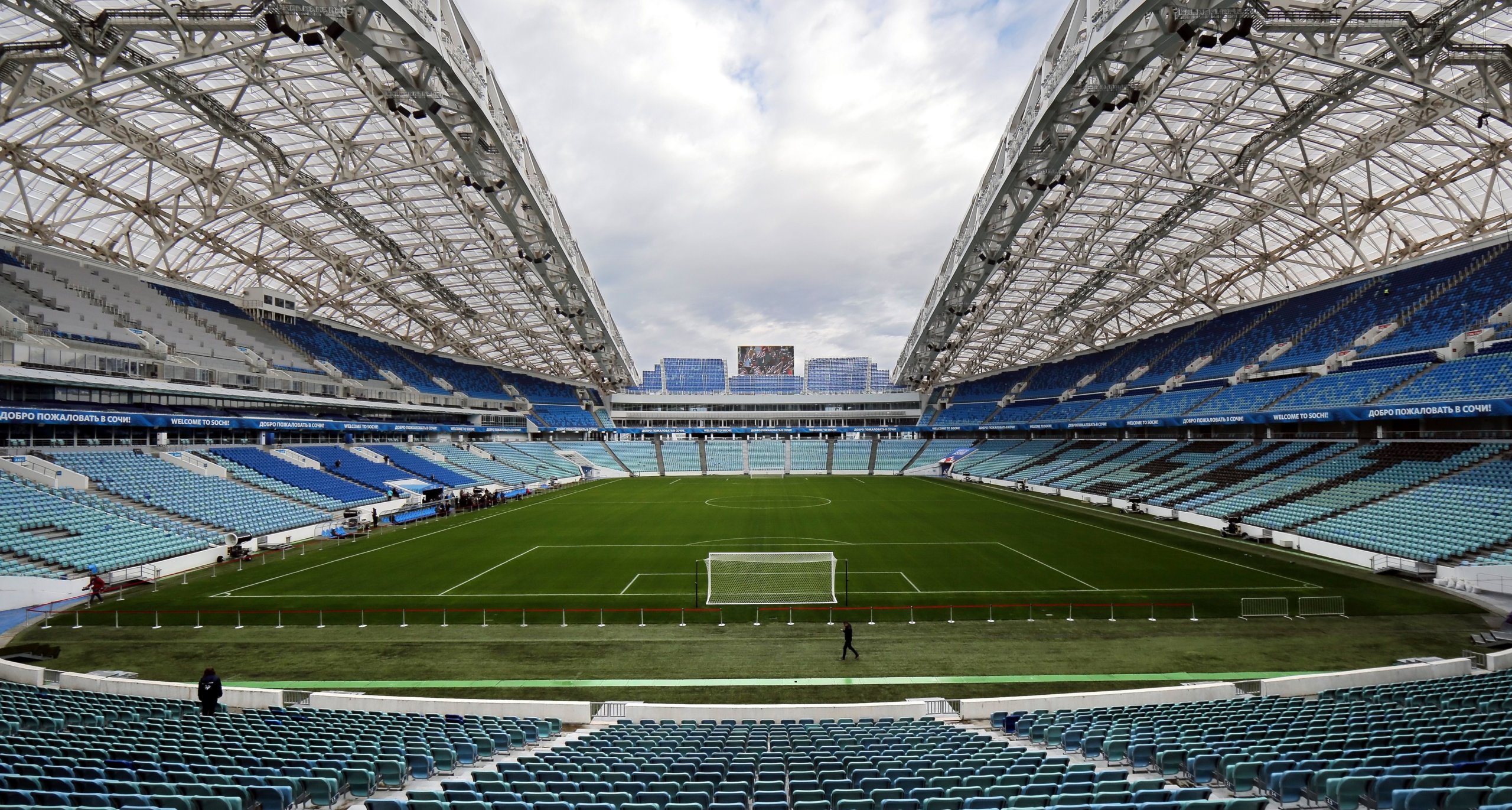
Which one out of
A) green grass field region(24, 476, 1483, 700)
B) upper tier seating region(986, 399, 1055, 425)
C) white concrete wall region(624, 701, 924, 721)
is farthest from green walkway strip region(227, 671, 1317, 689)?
upper tier seating region(986, 399, 1055, 425)

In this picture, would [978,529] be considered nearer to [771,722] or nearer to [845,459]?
[771,722]

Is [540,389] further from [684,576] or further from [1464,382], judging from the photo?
[1464,382]

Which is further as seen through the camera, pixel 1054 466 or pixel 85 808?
pixel 1054 466

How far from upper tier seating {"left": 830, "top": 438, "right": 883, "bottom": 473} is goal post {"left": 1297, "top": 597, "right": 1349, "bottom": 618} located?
62495 millimetres

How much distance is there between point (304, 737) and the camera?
382 inches

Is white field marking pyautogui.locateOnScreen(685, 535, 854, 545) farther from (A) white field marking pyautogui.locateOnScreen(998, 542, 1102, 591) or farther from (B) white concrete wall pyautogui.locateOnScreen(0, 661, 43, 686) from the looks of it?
(B) white concrete wall pyautogui.locateOnScreen(0, 661, 43, 686)

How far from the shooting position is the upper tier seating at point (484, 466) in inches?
2331

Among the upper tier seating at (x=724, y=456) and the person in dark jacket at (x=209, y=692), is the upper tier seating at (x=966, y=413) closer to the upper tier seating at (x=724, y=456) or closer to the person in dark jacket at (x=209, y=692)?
the upper tier seating at (x=724, y=456)

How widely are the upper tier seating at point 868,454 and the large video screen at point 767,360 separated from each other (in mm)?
21287

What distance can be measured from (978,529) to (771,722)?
2685 cm

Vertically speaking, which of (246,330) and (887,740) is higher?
(246,330)

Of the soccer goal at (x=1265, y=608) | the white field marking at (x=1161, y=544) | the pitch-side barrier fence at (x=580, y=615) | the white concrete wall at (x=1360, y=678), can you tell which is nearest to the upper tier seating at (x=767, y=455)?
the white field marking at (x=1161, y=544)

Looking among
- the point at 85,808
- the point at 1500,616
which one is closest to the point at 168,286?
the point at 85,808

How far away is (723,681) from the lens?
1504 cm
